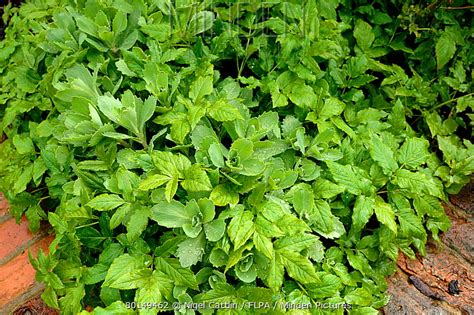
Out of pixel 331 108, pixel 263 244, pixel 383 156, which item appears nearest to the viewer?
pixel 263 244

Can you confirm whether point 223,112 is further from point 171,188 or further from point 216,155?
point 171,188

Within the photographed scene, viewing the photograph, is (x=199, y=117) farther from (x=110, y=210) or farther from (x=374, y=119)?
(x=374, y=119)

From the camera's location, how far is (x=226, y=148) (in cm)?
205

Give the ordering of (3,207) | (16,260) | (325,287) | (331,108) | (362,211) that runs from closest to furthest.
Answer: (325,287)
(362,211)
(331,108)
(16,260)
(3,207)

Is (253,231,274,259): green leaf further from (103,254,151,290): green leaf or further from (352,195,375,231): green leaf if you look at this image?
(352,195,375,231): green leaf

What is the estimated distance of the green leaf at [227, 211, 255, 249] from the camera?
1614 mm

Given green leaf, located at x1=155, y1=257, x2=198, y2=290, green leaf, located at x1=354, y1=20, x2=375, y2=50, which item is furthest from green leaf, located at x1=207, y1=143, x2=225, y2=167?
green leaf, located at x1=354, y1=20, x2=375, y2=50

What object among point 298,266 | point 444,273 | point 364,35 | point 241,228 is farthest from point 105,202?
point 364,35

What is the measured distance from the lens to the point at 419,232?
2.10 meters

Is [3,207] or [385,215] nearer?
[385,215]

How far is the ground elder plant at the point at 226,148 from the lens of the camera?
67.4 inches

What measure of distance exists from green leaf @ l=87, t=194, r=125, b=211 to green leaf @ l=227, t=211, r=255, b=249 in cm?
42

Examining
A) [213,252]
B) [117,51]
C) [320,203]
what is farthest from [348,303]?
[117,51]

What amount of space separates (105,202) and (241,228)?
0.50 meters
